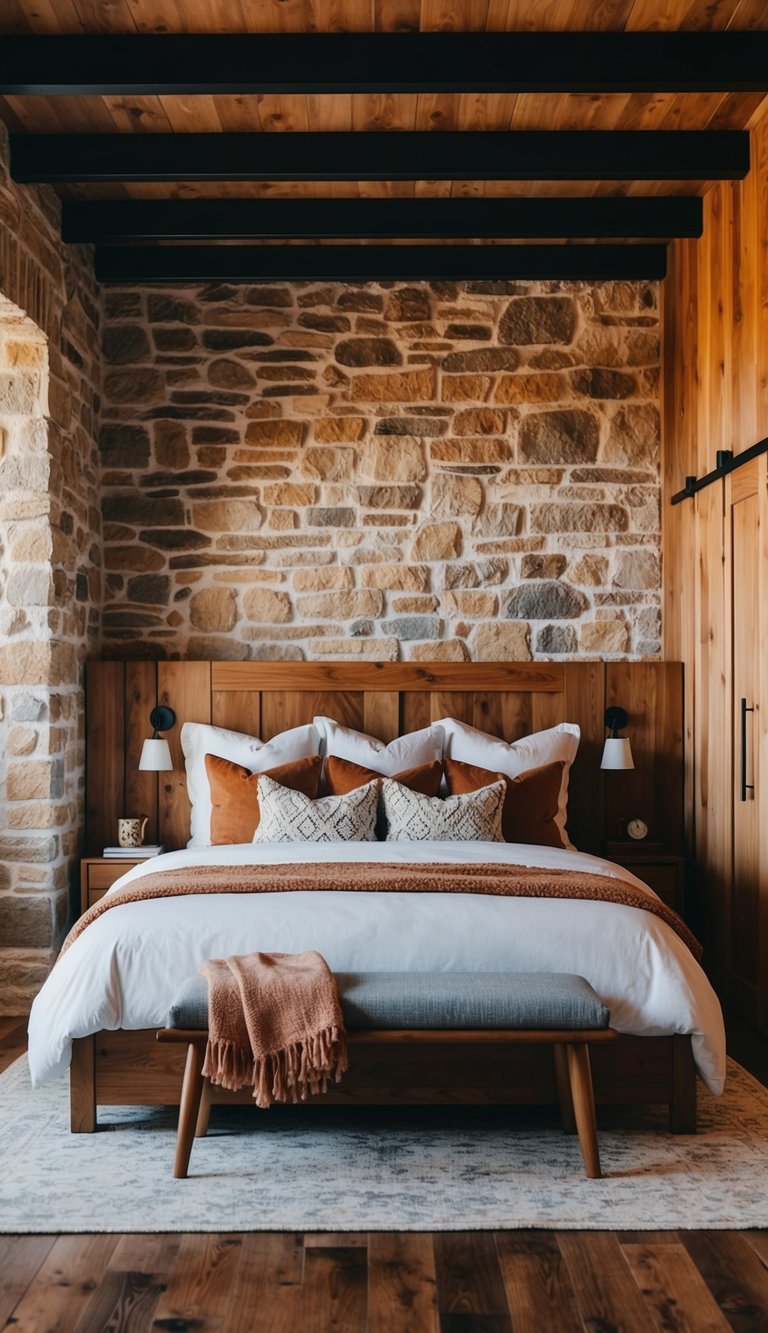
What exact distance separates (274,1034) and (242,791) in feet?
6.10

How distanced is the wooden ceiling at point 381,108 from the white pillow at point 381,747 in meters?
2.07

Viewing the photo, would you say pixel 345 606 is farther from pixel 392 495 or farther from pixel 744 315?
pixel 744 315

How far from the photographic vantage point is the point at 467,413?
17.7 ft

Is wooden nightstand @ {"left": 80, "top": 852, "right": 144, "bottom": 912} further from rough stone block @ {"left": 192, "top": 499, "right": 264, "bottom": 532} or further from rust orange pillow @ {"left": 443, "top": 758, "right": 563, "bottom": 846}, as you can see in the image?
rough stone block @ {"left": 192, "top": 499, "right": 264, "bottom": 532}

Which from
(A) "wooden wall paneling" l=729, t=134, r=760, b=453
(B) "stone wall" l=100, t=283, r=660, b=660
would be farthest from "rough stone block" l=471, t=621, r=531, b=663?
(A) "wooden wall paneling" l=729, t=134, r=760, b=453

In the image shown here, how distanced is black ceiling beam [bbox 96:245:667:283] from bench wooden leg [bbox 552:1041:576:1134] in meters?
3.53

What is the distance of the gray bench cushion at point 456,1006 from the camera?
9.14 ft

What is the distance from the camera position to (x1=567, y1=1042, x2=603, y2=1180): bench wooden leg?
111 inches

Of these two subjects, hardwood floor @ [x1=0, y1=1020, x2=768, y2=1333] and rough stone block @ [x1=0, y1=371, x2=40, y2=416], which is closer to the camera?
hardwood floor @ [x1=0, y1=1020, x2=768, y2=1333]

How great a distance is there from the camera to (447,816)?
432 centimetres

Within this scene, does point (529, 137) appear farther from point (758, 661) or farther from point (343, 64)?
point (758, 661)

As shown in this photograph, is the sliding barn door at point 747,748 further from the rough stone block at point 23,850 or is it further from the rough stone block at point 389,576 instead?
the rough stone block at point 23,850

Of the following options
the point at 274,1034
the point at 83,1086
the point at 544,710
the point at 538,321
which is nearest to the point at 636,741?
the point at 544,710

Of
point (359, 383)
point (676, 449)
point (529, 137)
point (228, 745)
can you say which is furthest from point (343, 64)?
point (228, 745)
